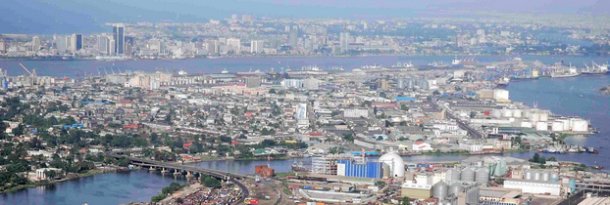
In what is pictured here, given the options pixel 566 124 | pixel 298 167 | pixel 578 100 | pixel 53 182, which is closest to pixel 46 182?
pixel 53 182

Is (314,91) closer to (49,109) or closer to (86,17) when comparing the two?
(49,109)

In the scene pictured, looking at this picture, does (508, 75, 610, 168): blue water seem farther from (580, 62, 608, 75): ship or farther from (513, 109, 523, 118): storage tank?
(513, 109, 523, 118): storage tank

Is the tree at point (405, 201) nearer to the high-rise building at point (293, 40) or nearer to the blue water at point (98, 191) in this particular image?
the blue water at point (98, 191)

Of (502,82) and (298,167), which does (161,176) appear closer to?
(298,167)

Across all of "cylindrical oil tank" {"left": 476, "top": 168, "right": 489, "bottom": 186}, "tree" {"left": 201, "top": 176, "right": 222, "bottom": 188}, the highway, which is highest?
the highway

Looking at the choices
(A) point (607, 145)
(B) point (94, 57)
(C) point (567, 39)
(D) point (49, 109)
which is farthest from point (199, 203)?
(C) point (567, 39)

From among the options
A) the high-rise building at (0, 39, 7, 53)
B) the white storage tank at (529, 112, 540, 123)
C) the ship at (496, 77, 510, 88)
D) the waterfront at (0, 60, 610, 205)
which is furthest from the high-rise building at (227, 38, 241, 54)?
the white storage tank at (529, 112, 540, 123)
